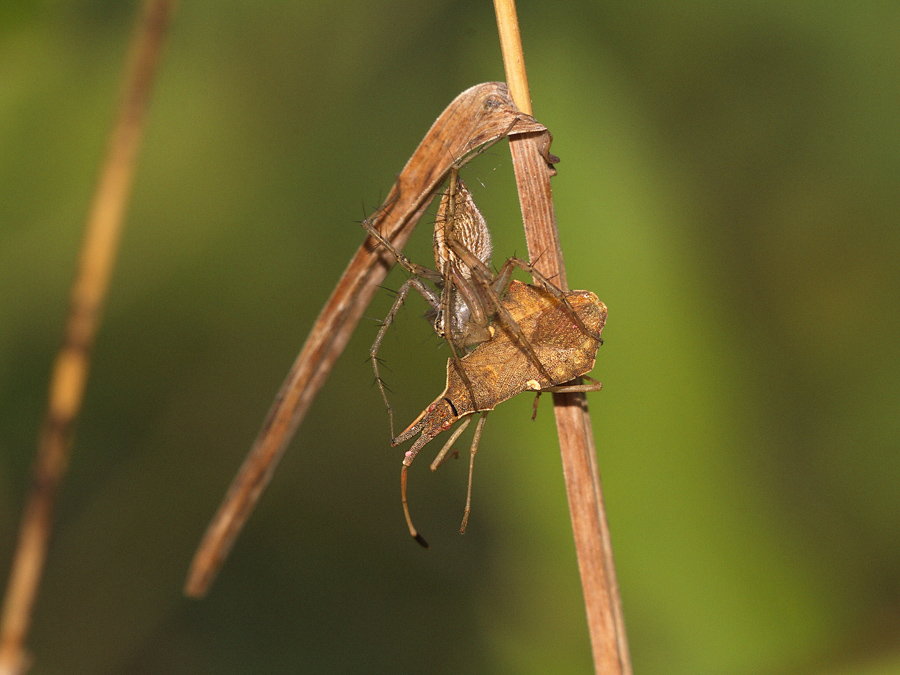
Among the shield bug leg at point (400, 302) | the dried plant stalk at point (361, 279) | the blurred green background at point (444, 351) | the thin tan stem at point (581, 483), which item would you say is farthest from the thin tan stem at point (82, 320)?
the thin tan stem at point (581, 483)

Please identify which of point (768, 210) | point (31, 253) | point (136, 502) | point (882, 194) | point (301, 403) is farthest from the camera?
point (136, 502)

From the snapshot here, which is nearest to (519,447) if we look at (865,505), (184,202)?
(865,505)

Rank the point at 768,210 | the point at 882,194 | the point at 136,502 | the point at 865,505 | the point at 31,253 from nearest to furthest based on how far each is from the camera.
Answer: the point at 31,253
the point at 865,505
the point at 882,194
the point at 768,210
the point at 136,502

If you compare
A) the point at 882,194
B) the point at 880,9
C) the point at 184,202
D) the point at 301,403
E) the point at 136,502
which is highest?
the point at 880,9

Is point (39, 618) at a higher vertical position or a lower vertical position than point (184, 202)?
lower

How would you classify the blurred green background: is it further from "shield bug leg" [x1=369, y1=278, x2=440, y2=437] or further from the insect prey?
the insect prey

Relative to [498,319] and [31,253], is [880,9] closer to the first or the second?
[498,319]

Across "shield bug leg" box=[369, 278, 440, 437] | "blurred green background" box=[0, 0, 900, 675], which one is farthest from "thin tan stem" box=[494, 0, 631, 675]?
"blurred green background" box=[0, 0, 900, 675]
